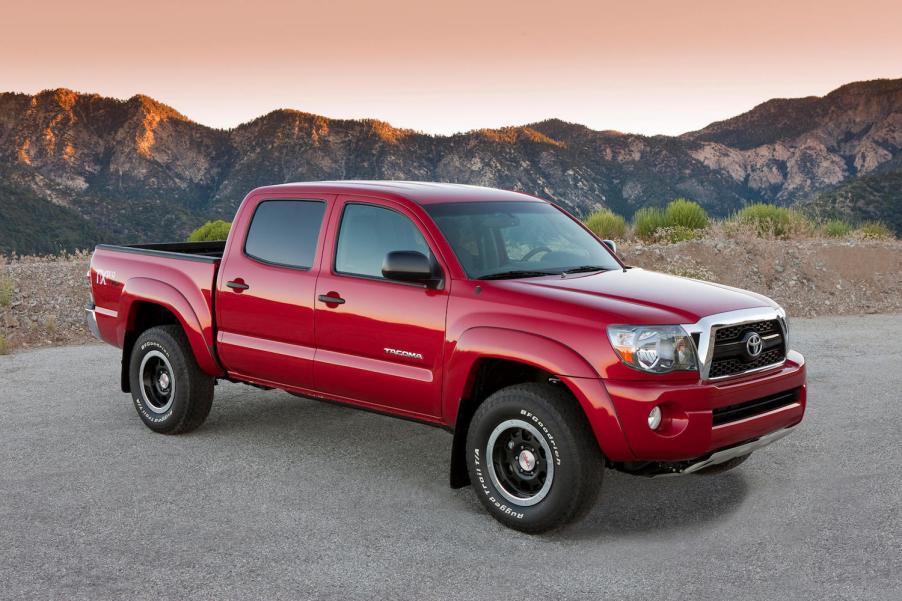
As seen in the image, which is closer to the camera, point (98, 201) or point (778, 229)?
point (778, 229)

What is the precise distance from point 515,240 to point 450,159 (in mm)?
66508

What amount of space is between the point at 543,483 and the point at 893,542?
1943 millimetres

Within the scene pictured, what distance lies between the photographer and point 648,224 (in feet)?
76.2

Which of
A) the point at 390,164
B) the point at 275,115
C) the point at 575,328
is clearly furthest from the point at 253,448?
the point at 275,115

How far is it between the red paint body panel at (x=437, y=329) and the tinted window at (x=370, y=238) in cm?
7

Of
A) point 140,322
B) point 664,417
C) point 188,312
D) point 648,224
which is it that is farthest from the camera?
point 648,224

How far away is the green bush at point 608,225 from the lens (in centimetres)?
2381

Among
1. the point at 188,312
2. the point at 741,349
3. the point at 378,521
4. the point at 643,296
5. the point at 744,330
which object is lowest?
the point at 378,521

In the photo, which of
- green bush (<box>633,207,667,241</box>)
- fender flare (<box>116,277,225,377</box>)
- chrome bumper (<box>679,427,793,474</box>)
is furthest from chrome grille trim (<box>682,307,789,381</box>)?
green bush (<box>633,207,667,241</box>)

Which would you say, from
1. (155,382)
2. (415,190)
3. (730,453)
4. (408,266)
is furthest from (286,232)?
(730,453)

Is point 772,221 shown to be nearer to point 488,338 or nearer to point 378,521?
point 488,338

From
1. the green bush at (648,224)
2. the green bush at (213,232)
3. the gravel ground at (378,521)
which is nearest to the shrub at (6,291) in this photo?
the gravel ground at (378,521)

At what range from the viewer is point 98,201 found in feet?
212

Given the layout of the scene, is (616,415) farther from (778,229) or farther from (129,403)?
(778,229)
